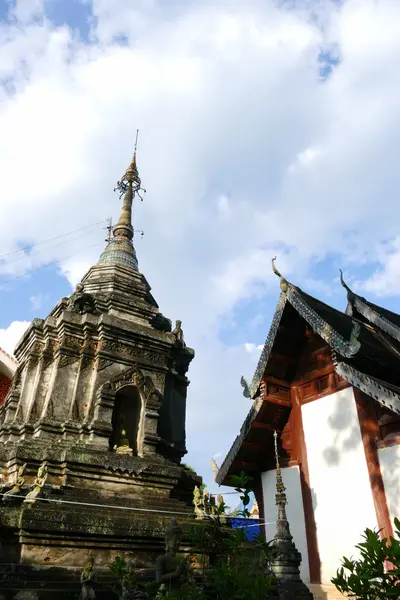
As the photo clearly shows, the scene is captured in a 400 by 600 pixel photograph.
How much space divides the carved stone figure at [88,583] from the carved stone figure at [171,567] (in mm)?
2221

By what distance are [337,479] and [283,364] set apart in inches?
74.7

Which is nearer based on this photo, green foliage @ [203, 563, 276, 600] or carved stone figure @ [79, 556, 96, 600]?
green foliage @ [203, 563, 276, 600]

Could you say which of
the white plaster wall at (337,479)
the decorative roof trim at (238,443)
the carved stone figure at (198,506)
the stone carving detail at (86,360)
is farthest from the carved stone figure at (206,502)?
the stone carving detail at (86,360)

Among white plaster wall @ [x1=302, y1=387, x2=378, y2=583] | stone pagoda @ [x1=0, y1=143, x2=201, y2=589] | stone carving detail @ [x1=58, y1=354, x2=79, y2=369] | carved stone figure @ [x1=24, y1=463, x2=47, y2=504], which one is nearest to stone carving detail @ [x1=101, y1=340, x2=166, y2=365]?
stone pagoda @ [x1=0, y1=143, x2=201, y2=589]

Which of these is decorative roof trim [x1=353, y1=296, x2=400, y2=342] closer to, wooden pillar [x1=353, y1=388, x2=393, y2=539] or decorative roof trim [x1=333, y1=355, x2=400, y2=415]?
decorative roof trim [x1=333, y1=355, x2=400, y2=415]

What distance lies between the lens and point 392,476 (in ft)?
18.0

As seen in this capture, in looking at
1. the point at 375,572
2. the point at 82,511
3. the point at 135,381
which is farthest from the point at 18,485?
→ the point at 375,572

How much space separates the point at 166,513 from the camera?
937cm

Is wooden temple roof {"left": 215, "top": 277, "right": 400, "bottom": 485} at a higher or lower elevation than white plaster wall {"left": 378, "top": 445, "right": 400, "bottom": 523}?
higher

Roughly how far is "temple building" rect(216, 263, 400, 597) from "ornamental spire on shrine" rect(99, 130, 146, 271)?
9662 millimetres

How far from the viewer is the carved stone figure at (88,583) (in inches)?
274

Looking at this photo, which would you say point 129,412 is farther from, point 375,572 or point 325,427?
point 375,572

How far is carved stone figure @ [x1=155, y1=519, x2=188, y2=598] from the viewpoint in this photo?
5.01 metres

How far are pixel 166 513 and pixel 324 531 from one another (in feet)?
13.4
